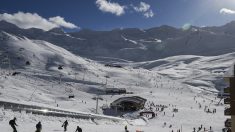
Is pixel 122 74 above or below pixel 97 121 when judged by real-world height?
above

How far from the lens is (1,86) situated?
3669 inches

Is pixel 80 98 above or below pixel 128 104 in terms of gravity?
above

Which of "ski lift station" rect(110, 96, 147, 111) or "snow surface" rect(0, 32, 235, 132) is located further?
"ski lift station" rect(110, 96, 147, 111)

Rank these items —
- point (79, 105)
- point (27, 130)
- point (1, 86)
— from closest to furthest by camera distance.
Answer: point (27, 130), point (79, 105), point (1, 86)

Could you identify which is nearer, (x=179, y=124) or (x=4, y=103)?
(x=4, y=103)

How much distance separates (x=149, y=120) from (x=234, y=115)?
59283 millimetres

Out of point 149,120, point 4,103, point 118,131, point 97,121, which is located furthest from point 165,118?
point 4,103

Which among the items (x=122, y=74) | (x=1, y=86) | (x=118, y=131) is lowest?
(x=118, y=131)

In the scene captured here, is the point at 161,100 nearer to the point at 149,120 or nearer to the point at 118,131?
the point at 149,120

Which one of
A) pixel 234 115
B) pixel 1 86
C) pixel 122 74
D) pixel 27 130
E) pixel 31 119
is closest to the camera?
pixel 234 115

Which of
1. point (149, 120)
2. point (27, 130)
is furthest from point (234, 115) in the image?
point (149, 120)

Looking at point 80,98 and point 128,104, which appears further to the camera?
point 80,98

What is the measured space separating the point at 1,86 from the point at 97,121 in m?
45.9

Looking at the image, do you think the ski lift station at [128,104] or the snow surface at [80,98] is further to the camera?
the ski lift station at [128,104]
